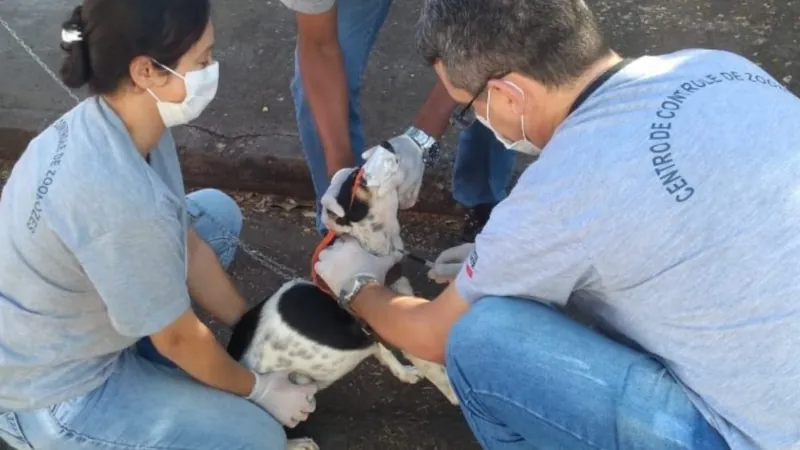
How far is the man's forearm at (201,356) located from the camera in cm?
194

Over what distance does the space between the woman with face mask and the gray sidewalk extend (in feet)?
3.90

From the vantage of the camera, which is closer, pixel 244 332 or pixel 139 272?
pixel 139 272

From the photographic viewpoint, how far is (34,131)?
3.50 m

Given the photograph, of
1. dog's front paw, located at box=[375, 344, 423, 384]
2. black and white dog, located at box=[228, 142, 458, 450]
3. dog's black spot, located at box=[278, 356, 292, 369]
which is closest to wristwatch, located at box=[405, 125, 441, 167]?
black and white dog, located at box=[228, 142, 458, 450]

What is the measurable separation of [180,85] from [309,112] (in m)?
0.91

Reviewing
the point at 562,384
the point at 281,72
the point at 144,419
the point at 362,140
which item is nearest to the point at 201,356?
the point at 144,419

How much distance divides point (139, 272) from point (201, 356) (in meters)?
0.31

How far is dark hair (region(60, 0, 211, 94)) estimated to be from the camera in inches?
66.4

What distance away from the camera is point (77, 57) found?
5.68 feet

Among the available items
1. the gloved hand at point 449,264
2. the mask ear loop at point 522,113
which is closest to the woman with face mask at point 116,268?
the gloved hand at point 449,264

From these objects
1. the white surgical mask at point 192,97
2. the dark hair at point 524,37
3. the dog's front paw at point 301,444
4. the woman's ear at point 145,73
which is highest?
the dark hair at point 524,37

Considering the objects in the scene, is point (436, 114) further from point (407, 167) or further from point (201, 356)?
point (201, 356)

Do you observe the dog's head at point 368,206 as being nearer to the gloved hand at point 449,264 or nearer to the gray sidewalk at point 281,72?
the gloved hand at point 449,264

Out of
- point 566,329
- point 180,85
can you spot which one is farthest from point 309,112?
point 566,329
